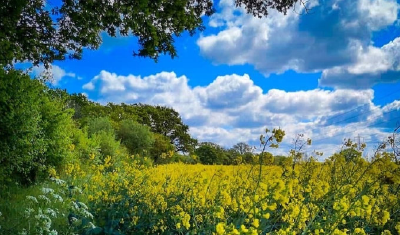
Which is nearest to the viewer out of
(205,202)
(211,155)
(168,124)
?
(205,202)

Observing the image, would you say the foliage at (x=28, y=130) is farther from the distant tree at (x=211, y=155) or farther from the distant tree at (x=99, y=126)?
the distant tree at (x=211, y=155)

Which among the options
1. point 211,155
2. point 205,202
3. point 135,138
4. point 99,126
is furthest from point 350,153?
point 211,155

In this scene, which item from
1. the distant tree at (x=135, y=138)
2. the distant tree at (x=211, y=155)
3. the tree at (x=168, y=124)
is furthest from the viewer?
the tree at (x=168, y=124)

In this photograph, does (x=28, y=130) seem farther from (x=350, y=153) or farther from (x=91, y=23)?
(x=350, y=153)

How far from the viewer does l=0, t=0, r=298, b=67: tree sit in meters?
7.18

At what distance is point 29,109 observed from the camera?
804 cm

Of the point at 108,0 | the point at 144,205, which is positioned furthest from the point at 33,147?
the point at 144,205

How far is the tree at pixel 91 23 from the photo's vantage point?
23.5 feet

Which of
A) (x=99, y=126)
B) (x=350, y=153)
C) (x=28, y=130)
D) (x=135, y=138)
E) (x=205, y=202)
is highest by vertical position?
(x=99, y=126)

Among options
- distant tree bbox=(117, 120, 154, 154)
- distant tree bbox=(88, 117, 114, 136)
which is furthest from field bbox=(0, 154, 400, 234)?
distant tree bbox=(117, 120, 154, 154)

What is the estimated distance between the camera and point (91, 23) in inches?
295

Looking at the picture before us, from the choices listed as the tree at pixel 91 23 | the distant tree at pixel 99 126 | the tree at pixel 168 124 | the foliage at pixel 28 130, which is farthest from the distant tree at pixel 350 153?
the tree at pixel 168 124

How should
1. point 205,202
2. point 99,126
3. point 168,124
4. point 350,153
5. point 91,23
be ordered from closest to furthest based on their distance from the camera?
point 205,202 → point 350,153 → point 91,23 → point 99,126 → point 168,124

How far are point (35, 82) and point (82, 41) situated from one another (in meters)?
1.45
